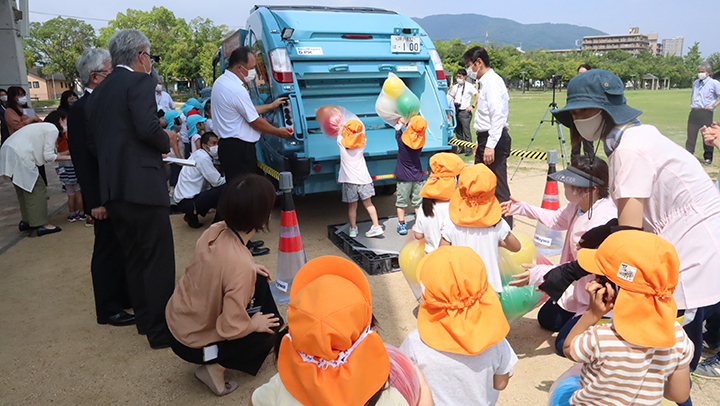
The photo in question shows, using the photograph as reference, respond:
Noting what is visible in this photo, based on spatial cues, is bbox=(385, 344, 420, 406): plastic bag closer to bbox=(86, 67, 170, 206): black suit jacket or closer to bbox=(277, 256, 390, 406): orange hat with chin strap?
bbox=(277, 256, 390, 406): orange hat with chin strap

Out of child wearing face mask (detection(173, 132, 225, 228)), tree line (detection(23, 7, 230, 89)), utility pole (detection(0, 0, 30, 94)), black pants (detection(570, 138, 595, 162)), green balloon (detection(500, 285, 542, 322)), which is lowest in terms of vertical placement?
green balloon (detection(500, 285, 542, 322))

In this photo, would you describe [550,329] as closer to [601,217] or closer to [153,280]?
[601,217]

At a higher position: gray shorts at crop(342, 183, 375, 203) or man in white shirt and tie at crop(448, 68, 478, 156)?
man in white shirt and tie at crop(448, 68, 478, 156)

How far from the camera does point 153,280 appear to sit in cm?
321

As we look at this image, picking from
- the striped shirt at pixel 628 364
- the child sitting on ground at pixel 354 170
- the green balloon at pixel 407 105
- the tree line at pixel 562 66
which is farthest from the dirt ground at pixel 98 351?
the tree line at pixel 562 66

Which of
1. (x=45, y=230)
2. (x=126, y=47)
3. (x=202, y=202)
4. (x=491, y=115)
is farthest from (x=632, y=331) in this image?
(x=45, y=230)

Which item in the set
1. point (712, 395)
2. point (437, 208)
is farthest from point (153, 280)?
point (712, 395)

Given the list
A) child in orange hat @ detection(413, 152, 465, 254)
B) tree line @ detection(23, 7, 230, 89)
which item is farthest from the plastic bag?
tree line @ detection(23, 7, 230, 89)

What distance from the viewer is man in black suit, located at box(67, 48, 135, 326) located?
3.66m

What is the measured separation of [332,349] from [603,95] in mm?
1638

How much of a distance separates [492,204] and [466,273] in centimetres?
125

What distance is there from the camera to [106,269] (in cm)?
371

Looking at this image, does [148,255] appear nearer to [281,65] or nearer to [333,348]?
[333,348]

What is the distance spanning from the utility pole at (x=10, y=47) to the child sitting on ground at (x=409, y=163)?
525 inches
